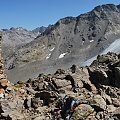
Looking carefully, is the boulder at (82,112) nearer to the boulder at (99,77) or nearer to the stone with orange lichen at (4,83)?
the boulder at (99,77)

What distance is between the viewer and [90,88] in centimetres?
3700

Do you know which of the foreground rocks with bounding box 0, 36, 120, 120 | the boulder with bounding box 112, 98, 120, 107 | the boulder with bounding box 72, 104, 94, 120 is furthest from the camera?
the boulder with bounding box 112, 98, 120, 107

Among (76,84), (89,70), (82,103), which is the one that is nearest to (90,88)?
(76,84)

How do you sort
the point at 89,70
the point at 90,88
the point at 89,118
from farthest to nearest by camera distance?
the point at 89,70 → the point at 90,88 → the point at 89,118

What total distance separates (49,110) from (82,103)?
9.77 ft

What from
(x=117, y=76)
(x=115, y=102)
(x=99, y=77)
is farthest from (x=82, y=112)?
(x=99, y=77)

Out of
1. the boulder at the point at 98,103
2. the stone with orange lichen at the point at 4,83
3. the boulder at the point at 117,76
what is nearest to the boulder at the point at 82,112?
the boulder at the point at 98,103

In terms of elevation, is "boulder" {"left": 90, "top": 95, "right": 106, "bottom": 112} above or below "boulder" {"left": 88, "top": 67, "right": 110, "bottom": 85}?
below

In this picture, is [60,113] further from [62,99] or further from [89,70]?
[89,70]

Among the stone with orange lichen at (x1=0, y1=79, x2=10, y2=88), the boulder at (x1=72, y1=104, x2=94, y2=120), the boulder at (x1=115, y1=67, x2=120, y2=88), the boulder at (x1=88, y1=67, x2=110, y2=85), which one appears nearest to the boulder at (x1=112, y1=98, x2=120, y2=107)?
the boulder at (x1=72, y1=104, x2=94, y2=120)

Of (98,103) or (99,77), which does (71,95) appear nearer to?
(98,103)

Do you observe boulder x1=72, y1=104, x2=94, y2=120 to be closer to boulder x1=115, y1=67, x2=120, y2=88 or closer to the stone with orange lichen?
boulder x1=115, y1=67, x2=120, y2=88

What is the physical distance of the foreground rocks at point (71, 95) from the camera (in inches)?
1126

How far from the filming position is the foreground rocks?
93.8ft
